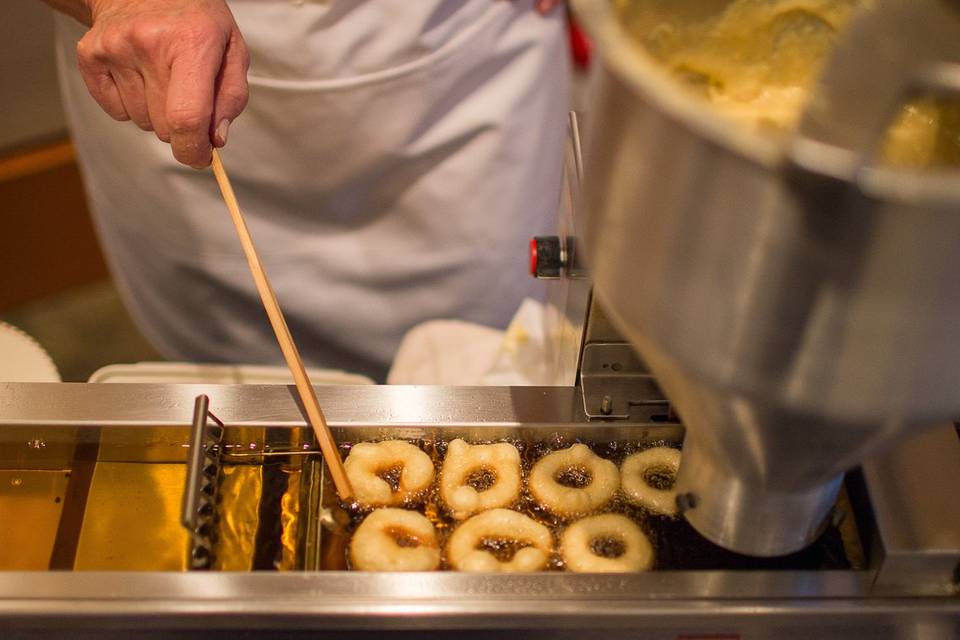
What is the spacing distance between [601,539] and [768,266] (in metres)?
0.47

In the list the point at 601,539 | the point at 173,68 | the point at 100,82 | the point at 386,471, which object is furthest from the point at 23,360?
the point at 601,539

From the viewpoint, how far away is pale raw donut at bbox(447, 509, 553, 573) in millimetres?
894

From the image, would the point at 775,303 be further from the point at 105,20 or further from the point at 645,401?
the point at 105,20

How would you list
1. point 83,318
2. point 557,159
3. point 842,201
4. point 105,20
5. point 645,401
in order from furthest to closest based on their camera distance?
point 83,318, point 557,159, point 105,20, point 645,401, point 842,201

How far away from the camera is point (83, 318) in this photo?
9.53ft

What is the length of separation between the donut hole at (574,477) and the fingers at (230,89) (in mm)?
553

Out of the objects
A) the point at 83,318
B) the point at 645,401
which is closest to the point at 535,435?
the point at 645,401

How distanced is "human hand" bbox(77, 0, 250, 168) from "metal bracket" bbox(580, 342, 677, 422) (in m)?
0.51

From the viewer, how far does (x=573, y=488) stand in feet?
3.17

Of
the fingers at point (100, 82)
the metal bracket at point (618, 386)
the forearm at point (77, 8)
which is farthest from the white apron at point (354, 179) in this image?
the metal bracket at point (618, 386)

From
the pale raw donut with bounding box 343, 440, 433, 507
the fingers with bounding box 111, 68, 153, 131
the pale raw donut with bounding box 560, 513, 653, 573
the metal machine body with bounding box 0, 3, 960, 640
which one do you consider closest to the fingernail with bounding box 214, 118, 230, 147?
the fingers with bounding box 111, 68, 153, 131

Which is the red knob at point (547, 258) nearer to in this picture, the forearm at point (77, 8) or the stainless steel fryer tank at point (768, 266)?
the stainless steel fryer tank at point (768, 266)

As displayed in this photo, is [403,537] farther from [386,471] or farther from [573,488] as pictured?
[573,488]

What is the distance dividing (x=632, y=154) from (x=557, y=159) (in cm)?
127
